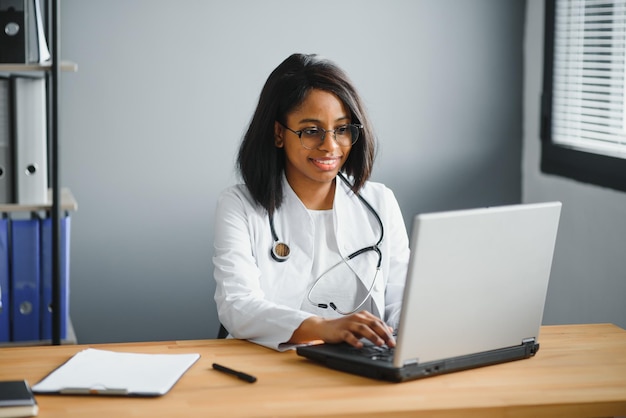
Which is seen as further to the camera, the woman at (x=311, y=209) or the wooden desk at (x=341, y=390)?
the woman at (x=311, y=209)

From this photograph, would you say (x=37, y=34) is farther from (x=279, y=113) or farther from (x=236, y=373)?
(x=236, y=373)

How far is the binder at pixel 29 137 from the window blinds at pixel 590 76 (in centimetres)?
184

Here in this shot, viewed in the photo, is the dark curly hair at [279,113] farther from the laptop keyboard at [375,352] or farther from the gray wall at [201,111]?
the gray wall at [201,111]

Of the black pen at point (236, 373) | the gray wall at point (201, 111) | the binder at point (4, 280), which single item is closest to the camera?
the black pen at point (236, 373)

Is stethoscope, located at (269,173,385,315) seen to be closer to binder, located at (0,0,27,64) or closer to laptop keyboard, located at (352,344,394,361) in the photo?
laptop keyboard, located at (352,344,394,361)

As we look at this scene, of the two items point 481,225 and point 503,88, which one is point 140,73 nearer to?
point 503,88

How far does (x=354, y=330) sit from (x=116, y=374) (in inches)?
18.2

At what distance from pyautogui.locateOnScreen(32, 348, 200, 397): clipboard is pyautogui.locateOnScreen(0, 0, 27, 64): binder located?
1172mm

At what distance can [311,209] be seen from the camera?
91.0 inches

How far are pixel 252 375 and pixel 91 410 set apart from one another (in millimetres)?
317

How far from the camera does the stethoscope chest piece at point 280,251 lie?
2.20 meters

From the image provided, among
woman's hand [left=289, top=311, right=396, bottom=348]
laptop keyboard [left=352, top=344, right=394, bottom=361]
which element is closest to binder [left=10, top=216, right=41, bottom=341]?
woman's hand [left=289, top=311, right=396, bottom=348]

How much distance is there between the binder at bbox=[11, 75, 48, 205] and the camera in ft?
8.53

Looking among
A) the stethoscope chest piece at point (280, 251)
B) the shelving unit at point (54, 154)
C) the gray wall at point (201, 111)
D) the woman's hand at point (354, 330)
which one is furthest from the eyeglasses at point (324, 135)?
the gray wall at point (201, 111)
